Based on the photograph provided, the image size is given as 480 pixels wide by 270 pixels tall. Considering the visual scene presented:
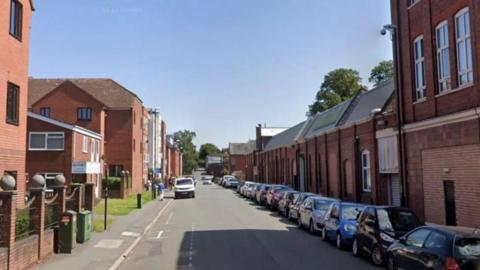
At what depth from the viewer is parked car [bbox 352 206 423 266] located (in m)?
14.5

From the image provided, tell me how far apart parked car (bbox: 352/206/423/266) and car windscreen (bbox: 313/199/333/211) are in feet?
21.7

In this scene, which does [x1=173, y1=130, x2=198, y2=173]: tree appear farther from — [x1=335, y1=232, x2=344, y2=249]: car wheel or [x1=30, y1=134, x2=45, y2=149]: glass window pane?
[x1=335, y1=232, x2=344, y2=249]: car wheel

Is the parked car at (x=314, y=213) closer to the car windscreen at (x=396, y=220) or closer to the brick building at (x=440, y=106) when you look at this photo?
the brick building at (x=440, y=106)

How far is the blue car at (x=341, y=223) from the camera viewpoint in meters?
17.7

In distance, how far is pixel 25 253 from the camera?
1309cm

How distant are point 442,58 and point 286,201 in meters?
14.3

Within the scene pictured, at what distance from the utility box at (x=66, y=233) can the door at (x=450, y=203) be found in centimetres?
1243

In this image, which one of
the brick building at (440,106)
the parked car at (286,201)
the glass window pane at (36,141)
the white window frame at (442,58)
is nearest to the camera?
the brick building at (440,106)

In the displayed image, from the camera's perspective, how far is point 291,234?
22.5m

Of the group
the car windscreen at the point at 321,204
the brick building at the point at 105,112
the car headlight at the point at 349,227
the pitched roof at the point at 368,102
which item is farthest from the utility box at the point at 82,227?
the brick building at the point at 105,112

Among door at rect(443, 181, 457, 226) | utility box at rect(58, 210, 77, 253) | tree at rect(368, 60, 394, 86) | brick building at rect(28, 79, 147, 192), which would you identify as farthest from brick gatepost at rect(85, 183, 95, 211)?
tree at rect(368, 60, 394, 86)

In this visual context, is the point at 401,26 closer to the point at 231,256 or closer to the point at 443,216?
the point at 443,216

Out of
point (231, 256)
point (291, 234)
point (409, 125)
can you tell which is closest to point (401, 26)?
point (409, 125)

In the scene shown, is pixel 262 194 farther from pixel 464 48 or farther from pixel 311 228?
pixel 464 48
